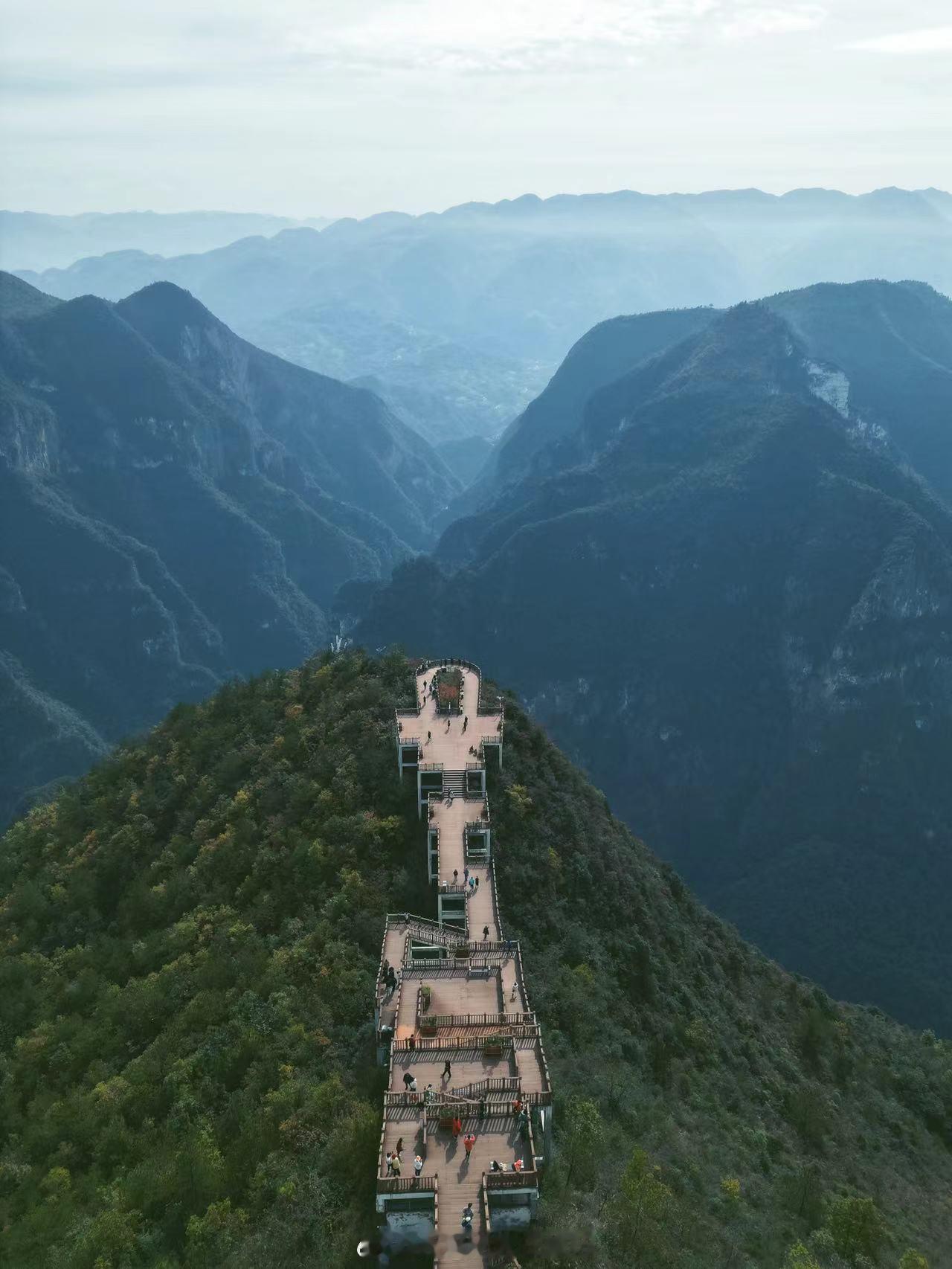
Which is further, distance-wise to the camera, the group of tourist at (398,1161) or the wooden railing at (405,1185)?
the group of tourist at (398,1161)

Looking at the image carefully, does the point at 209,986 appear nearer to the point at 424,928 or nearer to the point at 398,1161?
the point at 424,928

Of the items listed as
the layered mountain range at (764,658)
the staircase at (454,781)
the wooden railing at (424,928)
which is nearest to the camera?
the wooden railing at (424,928)

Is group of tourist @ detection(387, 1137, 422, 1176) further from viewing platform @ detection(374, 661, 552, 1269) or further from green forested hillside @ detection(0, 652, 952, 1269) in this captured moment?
green forested hillside @ detection(0, 652, 952, 1269)

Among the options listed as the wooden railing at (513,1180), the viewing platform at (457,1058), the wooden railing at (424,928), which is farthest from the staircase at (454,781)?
the wooden railing at (513,1180)

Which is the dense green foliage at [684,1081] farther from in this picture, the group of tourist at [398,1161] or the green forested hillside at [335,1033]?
the group of tourist at [398,1161]

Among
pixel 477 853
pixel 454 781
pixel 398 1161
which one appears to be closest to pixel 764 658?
pixel 454 781

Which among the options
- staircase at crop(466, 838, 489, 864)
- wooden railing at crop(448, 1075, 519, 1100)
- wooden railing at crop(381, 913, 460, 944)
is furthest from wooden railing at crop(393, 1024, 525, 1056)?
staircase at crop(466, 838, 489, 864)
